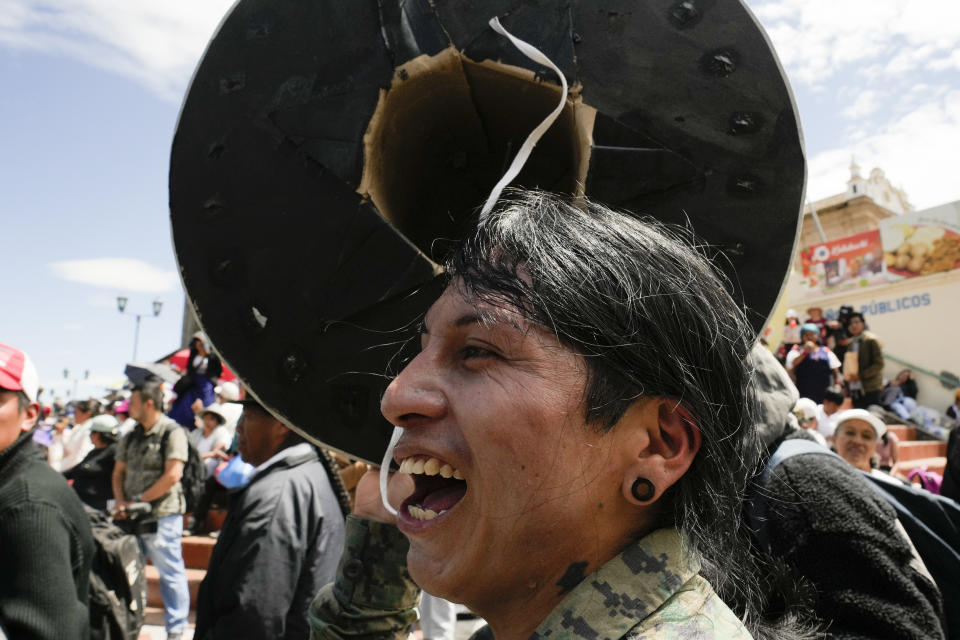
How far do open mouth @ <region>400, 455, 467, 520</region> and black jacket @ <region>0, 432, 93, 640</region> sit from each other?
1625mm

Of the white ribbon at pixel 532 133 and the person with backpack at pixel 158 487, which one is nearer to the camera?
the white ribbon at pixel 532 133

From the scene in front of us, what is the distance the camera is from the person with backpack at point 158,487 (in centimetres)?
505

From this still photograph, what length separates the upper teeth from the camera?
1.00 m

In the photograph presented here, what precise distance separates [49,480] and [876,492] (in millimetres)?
2365

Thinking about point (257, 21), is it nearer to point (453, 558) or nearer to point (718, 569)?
point (453, 558)

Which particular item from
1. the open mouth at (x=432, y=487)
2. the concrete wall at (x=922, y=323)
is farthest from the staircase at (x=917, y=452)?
the open mouth at (x=432, y=487)

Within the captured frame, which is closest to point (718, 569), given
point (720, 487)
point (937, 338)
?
point (720, 487)

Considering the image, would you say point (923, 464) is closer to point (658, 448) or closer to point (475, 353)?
point (658, 448)

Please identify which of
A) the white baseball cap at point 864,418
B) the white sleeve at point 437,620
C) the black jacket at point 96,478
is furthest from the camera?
the black jacket at point 96,478

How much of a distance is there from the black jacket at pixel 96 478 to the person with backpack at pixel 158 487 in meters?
0.49

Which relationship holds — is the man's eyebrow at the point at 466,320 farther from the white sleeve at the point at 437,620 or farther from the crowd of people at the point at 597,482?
the white sleeve at the point at 437,620

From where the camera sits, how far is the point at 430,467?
3.31 feet

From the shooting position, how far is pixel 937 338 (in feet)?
61.1

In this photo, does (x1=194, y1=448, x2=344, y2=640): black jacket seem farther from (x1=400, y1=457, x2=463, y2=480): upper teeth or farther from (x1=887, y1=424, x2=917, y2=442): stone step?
(x1=887, y1=424, x2=917, y2=442): stone step
